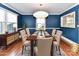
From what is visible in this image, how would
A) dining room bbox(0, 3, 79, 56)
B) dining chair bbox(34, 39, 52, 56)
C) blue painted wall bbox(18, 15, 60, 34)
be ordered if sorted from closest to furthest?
dining chair bbox(34, 39, 52, 56), dining room bbox(0, 3, 79, 56), blue painted wall bbox(18, 15, 60, 34)

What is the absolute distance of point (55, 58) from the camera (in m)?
0.67

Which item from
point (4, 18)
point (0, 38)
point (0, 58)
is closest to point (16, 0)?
point (0, 58)

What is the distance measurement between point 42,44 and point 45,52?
210mm

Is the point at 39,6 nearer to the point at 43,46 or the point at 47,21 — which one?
the point at 47,21

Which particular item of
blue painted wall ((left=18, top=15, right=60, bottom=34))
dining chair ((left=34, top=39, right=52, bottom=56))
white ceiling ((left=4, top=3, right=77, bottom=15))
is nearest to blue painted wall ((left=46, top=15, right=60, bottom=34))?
blue painted wall ((left=18, top=15, right=60, bottom=34))

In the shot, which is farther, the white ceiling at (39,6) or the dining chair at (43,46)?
the white ceiling at (39,6)

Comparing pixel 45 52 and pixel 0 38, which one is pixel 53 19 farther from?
pixel 45 52

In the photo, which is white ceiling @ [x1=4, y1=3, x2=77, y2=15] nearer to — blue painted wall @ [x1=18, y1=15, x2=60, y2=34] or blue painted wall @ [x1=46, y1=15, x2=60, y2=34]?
blue painted wall @ [x1=18, y1=15, x2=60, y2=34]

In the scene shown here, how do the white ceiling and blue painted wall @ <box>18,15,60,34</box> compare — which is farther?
blue painted wall @ <box>18,15,60,34</box>

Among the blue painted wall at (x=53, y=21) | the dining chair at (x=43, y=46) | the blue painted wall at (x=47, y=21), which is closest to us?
the dining chair at (x=43, y=46)

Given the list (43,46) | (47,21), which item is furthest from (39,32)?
(47,21)

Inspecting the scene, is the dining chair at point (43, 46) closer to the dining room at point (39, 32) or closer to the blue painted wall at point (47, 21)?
the dining room at point (39, 32)

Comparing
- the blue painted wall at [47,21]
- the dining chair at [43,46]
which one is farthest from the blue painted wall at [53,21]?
the dining chair at [43,46]

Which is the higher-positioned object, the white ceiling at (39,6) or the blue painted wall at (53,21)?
the white ceiling at (39,6)
